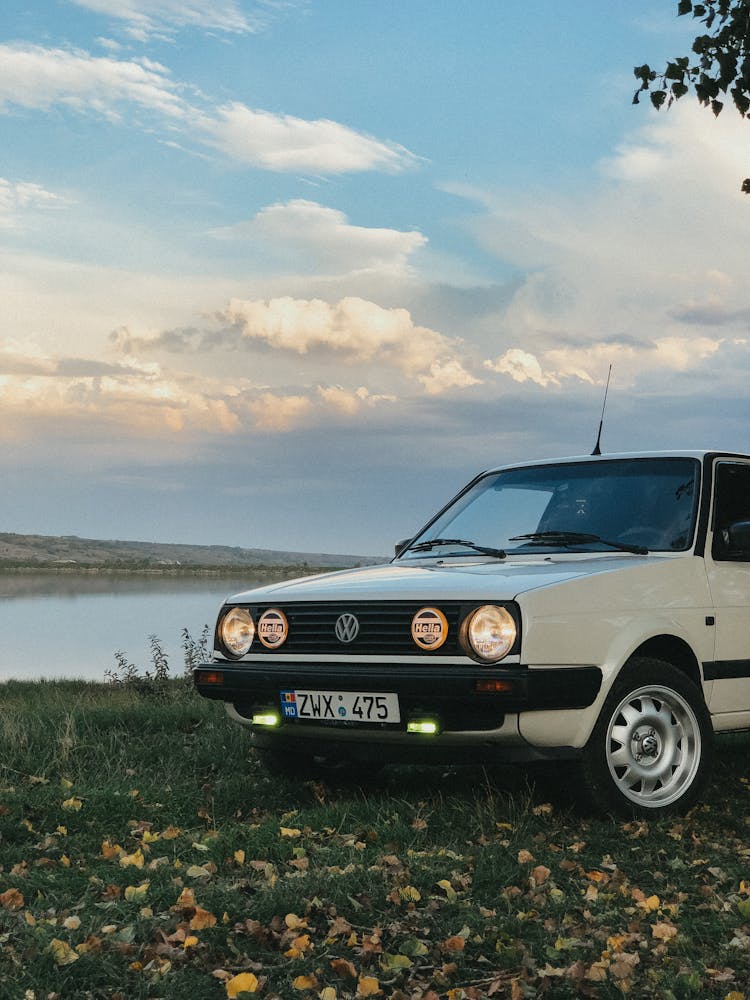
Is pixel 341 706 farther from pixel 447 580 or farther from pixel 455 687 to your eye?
pixel 447 580

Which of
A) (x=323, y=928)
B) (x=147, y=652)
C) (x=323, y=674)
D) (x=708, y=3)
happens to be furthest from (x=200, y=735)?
A: (x=147, y=652)

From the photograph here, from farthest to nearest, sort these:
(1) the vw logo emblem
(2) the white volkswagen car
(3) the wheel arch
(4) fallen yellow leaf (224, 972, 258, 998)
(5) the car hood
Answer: (3) the wheel arch → (1) the vw logo emblem → (5) the car hood → (2) the white volkswagen car → (4) fallen yellow leaf (224, 972, 258, 998)

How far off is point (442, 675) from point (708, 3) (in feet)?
24.8

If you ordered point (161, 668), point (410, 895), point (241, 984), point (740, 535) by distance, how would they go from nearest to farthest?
1. point (241, 984)
2. point (410, 895)
3. point (740, 535)
4. point (161, 668)

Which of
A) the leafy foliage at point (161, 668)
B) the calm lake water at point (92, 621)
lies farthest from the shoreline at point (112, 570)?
the leafy foliage at point (161, 668)

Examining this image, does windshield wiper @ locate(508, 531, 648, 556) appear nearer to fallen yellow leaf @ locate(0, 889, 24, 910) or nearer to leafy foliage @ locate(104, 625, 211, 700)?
fallen yellow leaf @ locate(0, 889, 24, 910)

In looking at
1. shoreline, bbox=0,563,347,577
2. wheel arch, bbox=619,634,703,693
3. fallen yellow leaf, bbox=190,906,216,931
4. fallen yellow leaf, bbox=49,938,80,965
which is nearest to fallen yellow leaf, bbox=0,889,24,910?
fallen yellow leaf, bbox=49,938,80,965

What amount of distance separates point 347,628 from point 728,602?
2.25 m

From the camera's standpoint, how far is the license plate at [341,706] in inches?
220

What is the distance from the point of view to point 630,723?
5.79m

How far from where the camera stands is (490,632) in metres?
5.43

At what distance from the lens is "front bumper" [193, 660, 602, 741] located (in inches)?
210

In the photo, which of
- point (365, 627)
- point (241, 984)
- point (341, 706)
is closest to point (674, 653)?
point (365, 627)

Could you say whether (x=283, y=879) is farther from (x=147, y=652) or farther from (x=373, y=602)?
(x=147, y=652)
